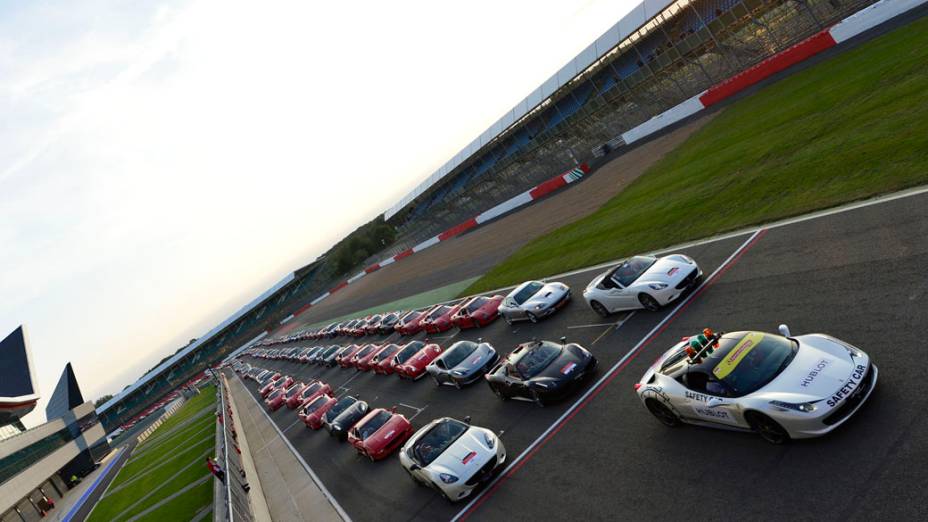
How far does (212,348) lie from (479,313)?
136856 millimetres

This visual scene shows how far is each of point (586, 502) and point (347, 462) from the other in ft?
42.5

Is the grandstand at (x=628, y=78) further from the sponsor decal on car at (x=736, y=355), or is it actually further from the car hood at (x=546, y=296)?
the sponsor decal on car at (x=736, y=355)

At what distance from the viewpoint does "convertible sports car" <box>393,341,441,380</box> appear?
25094 millimetres

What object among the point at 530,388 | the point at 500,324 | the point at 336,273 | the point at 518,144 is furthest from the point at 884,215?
the point at 336,273

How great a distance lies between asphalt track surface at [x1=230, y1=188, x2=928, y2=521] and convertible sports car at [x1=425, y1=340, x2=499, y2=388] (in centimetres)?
55

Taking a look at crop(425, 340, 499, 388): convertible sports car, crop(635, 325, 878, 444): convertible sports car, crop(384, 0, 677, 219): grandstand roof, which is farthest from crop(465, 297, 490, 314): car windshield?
crop(384, 0, 677, 219): grandstand roof

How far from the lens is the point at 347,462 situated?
67.4ft

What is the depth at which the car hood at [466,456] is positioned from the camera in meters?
12.7

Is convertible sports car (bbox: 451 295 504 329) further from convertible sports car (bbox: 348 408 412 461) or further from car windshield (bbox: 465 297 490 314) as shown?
convertible sports car (bbox: 348 408 412 461)

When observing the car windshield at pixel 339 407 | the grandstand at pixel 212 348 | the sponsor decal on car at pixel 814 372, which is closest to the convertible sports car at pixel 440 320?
the car windshield at pixel 339 407

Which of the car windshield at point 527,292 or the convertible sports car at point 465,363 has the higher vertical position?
the car windshield at point 527,292

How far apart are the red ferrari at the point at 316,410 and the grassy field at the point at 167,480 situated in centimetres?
521

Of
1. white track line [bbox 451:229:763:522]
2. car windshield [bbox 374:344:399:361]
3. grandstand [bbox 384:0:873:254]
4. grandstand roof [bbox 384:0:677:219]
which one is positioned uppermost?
grandstand roof [bbox 384:0:677:219]

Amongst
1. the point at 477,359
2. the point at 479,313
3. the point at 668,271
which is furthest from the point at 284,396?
the point at 668,271
